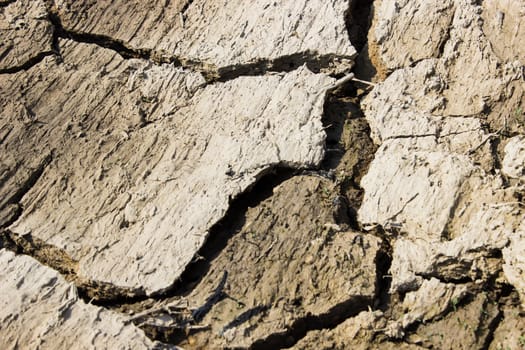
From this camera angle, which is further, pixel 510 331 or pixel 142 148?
pixel 142 148

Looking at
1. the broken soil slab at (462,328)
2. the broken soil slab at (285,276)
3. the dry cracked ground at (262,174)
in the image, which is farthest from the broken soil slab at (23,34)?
the broken soil slab at (462,328)

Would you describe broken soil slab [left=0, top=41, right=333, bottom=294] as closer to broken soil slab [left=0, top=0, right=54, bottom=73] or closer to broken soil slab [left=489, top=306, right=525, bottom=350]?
broken soil slab [left=0, top=0, right=54, bottom=73]

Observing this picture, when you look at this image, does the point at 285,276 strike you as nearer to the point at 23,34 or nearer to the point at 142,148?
the point at 142,148

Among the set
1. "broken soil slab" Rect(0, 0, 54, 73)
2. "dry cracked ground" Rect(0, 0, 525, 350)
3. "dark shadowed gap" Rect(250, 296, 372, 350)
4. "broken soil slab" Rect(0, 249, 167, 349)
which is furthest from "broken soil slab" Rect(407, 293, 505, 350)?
"broken soil slab" Rect(0, 0, 54, 73)

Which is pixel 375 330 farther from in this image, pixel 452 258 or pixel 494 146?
pixel 494 146

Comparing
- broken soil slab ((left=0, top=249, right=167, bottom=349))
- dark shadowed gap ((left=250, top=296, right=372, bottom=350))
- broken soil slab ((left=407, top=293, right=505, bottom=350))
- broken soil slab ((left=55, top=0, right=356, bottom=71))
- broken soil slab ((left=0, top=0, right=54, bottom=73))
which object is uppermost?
broken soil slab ((left=55, top=0, right=356, bottom=71))

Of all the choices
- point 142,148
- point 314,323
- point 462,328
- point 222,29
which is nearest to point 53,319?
point 142,148

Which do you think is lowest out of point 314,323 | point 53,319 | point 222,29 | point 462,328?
point 53,319
